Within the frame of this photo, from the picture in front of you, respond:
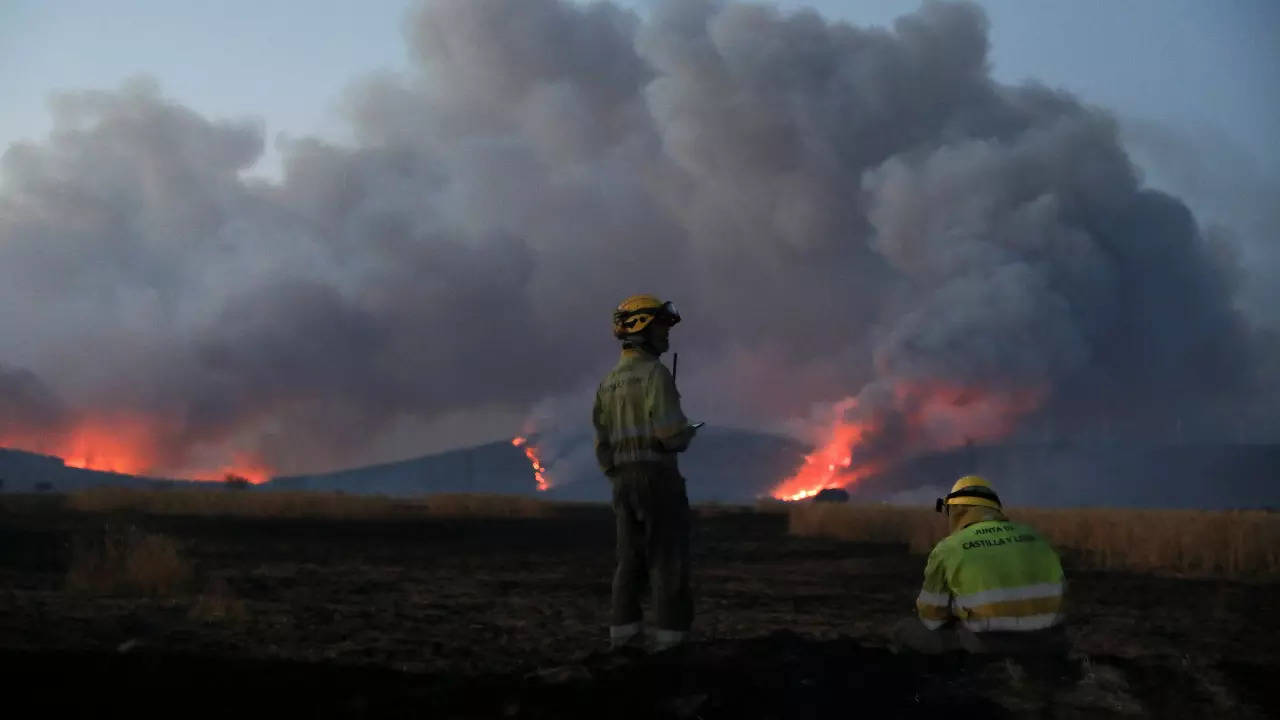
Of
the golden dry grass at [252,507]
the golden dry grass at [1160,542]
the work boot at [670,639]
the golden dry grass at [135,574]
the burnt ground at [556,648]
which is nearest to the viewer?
the burnt ground at [556,648]

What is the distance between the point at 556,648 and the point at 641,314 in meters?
2.74

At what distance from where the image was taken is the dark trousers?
6832 millimetres

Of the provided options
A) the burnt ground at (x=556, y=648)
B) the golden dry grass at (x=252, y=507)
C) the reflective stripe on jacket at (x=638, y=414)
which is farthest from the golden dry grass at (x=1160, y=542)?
the golden dry grass at (x=252, y=507)

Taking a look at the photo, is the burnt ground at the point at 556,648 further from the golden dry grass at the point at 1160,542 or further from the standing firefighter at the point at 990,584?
the golden dry grass at the point at 1160,542

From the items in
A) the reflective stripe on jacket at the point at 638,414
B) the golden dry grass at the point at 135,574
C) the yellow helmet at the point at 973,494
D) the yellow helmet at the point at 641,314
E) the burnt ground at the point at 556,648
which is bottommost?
the burnt ground at the point at 556,648

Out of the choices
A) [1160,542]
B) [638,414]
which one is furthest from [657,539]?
[1160,542]

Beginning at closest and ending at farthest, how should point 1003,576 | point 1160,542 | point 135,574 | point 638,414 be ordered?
1. point 1003,576
2. point 638,414
3. point 135,574
4. point 1160,542

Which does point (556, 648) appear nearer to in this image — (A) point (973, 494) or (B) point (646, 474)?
(B) point (646, 474)

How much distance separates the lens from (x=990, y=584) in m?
5.76

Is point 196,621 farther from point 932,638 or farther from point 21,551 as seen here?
point 21,551

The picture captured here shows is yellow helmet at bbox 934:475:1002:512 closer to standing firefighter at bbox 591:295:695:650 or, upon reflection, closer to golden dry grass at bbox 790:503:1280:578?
standing firefighter at bbox 591:295:695:650

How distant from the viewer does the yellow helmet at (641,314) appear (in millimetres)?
7137

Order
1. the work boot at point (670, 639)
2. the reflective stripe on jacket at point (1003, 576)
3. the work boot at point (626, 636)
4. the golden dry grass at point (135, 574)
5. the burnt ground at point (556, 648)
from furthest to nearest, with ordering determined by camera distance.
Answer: the golden dry grass at point (135, 574), the work boot at point (626, 636), the work boot at point (670, 639), the reflective stripe on jacket at point (1003, 576), the burnt ground at point (556, 648)

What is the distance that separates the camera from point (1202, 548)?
18156mm
